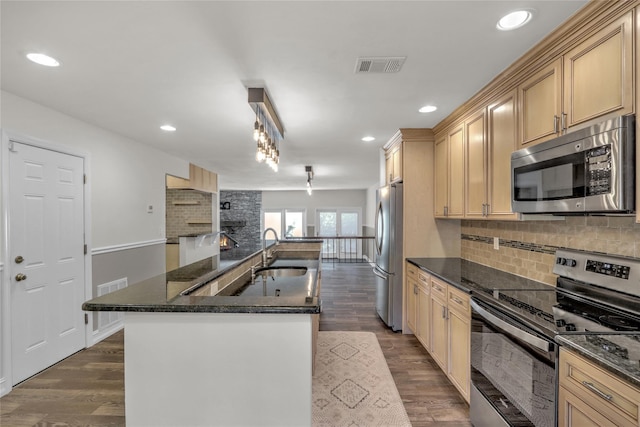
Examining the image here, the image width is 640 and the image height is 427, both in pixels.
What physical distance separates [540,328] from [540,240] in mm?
1176

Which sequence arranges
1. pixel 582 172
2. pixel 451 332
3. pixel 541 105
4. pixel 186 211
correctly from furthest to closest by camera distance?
1. pixel 186 211
2. pixel 451 332
3. pixel 541 105
4. pixel 582 172

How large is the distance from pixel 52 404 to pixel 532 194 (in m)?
3.60

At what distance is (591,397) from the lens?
1.09 meters

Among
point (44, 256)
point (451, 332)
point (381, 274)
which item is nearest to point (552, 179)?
point (451, 332)

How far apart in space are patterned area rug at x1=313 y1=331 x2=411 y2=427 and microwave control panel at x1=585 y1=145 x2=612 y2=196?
5.81 feet

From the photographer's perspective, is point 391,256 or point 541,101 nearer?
point 541,101

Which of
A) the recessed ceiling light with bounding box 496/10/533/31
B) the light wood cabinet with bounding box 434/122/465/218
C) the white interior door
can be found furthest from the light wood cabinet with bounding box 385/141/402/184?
the white interior door

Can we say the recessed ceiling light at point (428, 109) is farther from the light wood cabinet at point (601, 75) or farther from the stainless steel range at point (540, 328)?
the stainless steel range at point (540, 328)

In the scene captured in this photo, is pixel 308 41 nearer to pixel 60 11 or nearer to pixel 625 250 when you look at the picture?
pixel 60 11

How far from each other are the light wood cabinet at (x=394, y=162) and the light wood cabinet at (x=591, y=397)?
2633 mm

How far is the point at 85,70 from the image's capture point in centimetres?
202

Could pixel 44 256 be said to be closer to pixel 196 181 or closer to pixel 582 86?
pixel 196 181

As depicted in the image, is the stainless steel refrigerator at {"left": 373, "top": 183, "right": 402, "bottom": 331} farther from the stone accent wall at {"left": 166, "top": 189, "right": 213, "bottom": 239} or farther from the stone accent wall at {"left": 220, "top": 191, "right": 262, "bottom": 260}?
the stone accent wall at {"left": 220, "top": 191, "right": 262, "bottom": 260}

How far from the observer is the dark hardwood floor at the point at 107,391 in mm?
2098
